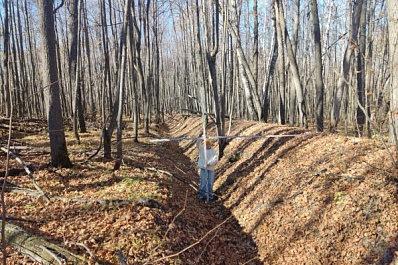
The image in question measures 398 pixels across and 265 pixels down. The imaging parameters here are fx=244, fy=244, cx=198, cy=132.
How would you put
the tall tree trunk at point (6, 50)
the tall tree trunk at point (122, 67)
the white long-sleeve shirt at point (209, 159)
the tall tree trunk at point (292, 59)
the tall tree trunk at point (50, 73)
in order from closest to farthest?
the tall tree trunk at point (6, 50)
the tall tree trunk at point (50, 73)
the white long-sleeve shirt at point (209, 159)
the tall tree trunk at point (122, 67)
the tall tree trunk at point (292, 59)

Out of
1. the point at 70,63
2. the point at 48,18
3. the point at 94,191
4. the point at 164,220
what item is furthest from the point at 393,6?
the point at 70,63

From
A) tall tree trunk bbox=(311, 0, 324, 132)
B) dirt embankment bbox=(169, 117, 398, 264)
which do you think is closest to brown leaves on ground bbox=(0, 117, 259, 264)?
dirt embankment bbox=(169, 117, 398, 264)

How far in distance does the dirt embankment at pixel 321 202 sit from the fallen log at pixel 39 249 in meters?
3.22

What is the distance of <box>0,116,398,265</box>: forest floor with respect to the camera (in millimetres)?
3665

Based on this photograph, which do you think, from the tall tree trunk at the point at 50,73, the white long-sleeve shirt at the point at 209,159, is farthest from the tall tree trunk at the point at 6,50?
the white long-sleeve shirt at the point at 209,159

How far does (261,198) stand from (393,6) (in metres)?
4.61

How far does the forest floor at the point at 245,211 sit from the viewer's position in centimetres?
367

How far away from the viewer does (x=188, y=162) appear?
11.0m

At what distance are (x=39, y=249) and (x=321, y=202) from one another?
4.62 metres

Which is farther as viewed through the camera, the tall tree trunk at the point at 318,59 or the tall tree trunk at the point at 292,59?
the tall tree trunk at the point at 292,59

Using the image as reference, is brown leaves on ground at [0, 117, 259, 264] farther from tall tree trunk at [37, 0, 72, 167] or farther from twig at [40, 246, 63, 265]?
tall tree trunk at [37, 0, 72, 167]

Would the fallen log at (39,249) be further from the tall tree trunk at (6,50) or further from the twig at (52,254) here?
the tall tree trunk at (6,50)

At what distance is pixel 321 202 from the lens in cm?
461

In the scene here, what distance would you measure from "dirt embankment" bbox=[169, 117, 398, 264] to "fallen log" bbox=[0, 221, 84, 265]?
10.6 feet
